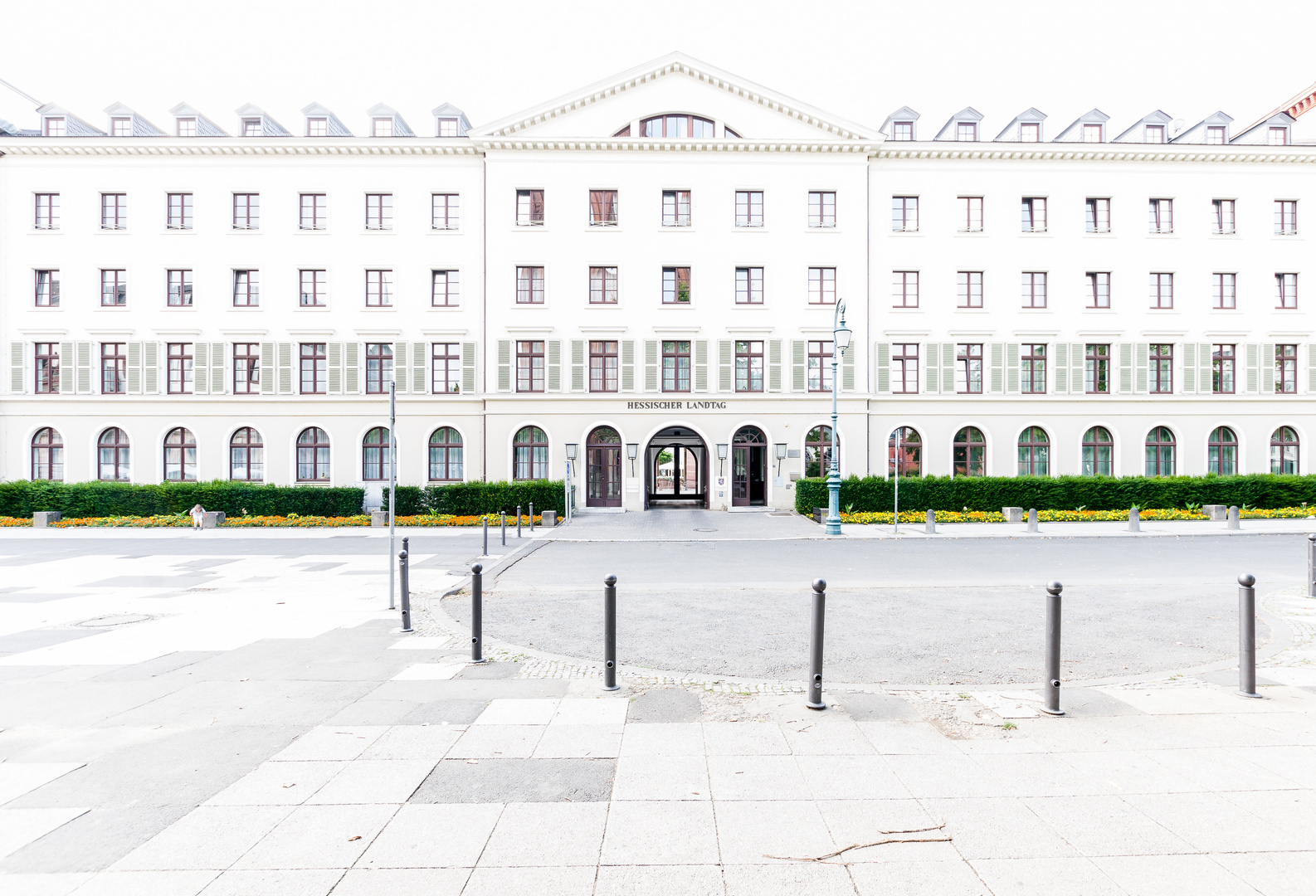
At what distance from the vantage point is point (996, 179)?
95.3ft

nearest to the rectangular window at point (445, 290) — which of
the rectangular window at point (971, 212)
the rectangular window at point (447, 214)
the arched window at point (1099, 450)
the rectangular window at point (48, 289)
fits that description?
the rectangular window at point (447, 214)

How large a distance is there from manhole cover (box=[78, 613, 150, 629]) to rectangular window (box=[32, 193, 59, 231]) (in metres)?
29.7

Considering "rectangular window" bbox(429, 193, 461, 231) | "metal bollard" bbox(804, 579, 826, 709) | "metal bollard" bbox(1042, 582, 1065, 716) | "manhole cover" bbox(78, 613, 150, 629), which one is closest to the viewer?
"metal bollard" bbox(1042, 582, 1065, 716)

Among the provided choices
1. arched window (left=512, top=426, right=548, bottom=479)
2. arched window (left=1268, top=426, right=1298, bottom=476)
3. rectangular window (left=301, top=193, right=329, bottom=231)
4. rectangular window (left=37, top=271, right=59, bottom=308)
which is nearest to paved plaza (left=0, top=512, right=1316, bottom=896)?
arched window (left=512, top=426, right=548, bottom=479)

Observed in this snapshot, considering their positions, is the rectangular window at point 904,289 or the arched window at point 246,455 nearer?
the arched window at point 246,455

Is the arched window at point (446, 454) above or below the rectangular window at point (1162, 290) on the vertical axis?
below

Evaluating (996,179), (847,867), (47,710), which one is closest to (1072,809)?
(847,867)

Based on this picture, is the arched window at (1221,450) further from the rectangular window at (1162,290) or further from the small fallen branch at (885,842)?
the small fallen branch at (885,842)

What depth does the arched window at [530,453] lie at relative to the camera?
92.4 ft

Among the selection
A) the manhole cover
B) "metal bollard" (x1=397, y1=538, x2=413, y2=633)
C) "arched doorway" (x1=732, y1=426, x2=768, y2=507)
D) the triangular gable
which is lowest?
the manhole cover

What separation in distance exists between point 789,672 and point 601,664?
185 cm

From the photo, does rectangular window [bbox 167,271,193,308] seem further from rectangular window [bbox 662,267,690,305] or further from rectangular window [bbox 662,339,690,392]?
rectangular window [bbox 662,339,690,392]

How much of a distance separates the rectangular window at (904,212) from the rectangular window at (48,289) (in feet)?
121

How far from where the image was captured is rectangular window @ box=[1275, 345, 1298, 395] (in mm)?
29297
